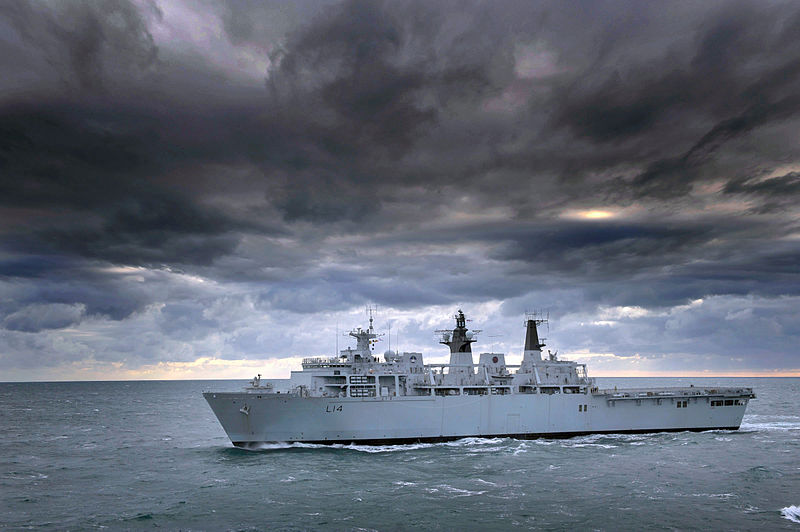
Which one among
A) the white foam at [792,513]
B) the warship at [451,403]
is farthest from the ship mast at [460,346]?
the white foam at [792,513]

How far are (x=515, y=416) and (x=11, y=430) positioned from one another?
185 ft

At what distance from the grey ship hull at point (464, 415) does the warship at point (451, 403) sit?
0.08 meters

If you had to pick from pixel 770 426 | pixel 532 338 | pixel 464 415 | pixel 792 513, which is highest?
pixel 532 338

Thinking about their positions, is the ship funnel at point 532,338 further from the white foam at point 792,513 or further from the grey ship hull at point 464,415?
the white foam at point 792,513

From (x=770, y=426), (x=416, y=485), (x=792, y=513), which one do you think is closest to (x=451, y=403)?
(x=416, y=485)

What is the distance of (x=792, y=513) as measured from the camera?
24250mm

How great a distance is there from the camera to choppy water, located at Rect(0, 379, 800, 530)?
23703 mm

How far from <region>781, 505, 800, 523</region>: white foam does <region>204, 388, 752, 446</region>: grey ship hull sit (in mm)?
20486

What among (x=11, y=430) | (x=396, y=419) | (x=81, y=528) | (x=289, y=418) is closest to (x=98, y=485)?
(x=81, y=528)

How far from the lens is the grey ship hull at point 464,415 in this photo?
126 ft

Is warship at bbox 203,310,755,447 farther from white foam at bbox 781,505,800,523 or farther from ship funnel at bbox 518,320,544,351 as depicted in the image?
white foam at bbox 781,505,800,523

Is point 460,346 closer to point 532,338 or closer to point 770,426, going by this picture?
point 532,338

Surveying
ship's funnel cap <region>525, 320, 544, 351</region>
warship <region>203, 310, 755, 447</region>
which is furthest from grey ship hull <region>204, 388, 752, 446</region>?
ship's funnel cap <region>525, 320, 544, 351</region>

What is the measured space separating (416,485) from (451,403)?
13120 millimetres
